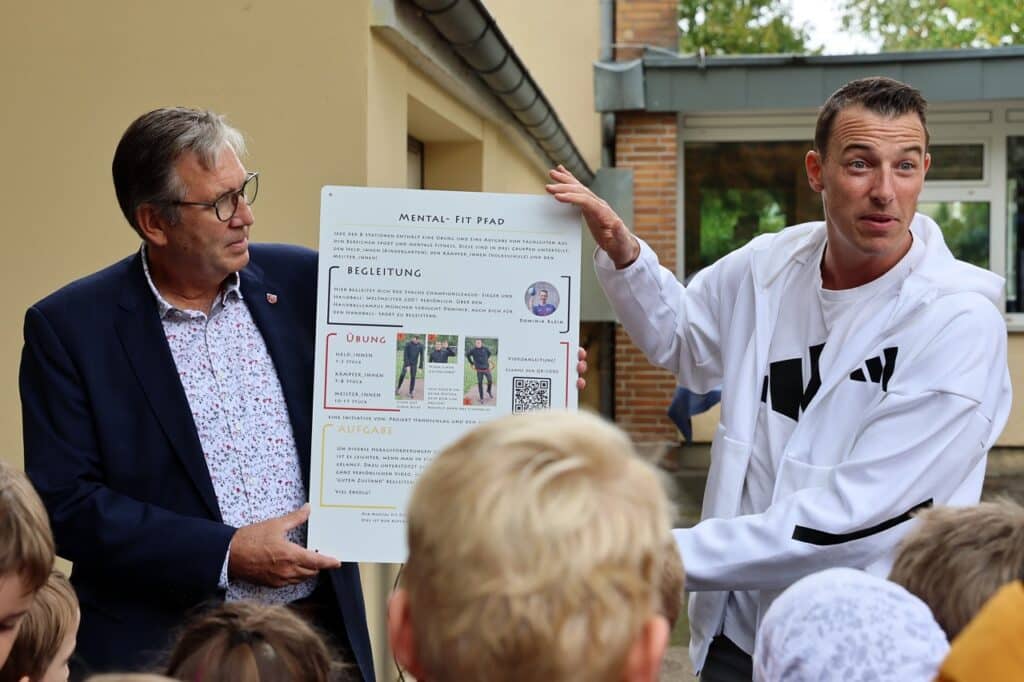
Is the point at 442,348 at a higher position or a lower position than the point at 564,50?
lower

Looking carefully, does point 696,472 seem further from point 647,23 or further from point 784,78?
point 647,23

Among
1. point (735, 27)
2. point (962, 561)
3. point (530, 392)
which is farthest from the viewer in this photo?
point (735, 27)

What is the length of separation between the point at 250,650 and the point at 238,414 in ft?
2.41

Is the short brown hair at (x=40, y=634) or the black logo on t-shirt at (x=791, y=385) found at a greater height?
the black logo on t-shirt at (x=791, y=385)

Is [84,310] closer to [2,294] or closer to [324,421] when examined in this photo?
[324,421]

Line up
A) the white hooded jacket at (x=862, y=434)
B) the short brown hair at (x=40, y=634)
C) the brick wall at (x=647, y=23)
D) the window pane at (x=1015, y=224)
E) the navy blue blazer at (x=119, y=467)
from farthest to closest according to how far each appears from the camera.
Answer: the brick wall at (x=647, y=23)
the window pane at (x=1015, y=224)
the navy blue blazer at (x=119, y=467)
the white hooded jacket at (x=862, y=434)
the short brown hair at (x=40, y=634)

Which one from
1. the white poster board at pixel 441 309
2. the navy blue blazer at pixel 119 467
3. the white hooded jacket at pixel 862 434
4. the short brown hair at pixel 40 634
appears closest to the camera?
the short brown hair at pixel 40 634

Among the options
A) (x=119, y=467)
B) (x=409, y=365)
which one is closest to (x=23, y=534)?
(x=119, y=467)

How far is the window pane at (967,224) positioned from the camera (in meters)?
12.7

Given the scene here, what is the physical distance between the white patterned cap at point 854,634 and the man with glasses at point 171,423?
47.2 inches

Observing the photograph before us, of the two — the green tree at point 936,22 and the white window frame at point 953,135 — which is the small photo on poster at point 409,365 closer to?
the white window frame at point 953,135

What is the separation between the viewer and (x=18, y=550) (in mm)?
1854

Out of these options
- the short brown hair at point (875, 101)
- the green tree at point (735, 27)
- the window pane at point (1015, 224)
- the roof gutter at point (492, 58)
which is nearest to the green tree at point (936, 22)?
the green tree at point (735, 27)

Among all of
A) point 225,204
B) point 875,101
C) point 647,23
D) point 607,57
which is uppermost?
point 647,23
